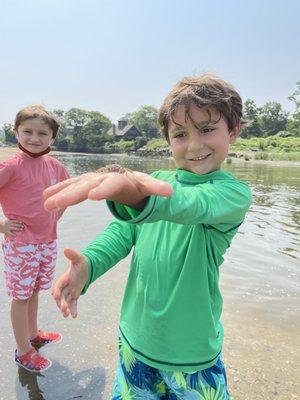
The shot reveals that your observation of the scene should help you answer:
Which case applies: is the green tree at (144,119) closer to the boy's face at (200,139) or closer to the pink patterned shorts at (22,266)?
the pink patterned shorts at (22,266)

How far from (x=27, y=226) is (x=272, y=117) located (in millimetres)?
97005

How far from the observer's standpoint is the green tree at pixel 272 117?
92812 millimetres

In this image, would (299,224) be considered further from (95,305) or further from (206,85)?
(206,85)

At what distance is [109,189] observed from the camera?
1088mm

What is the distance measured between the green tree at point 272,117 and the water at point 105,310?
88.9 metres

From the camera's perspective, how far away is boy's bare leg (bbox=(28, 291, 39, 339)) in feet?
11.9

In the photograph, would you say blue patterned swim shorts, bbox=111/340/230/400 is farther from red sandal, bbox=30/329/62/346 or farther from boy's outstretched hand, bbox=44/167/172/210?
red sandal, bbox=30/329/62/346

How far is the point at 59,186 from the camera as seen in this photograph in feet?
4.05

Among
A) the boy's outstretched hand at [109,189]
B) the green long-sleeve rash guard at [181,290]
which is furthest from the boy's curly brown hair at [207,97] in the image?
the boy's outstretched hand at [109,189]

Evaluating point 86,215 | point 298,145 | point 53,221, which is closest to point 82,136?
point 298,145

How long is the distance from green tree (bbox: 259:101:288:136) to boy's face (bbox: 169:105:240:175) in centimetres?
9546

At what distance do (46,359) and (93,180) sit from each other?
2.79m

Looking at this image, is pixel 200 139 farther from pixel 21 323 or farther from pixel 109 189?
pixel 21 323

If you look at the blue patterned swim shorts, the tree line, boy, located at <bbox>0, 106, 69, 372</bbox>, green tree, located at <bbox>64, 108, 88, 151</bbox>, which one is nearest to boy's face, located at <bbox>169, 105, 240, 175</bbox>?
the blue patterned swim shorts
